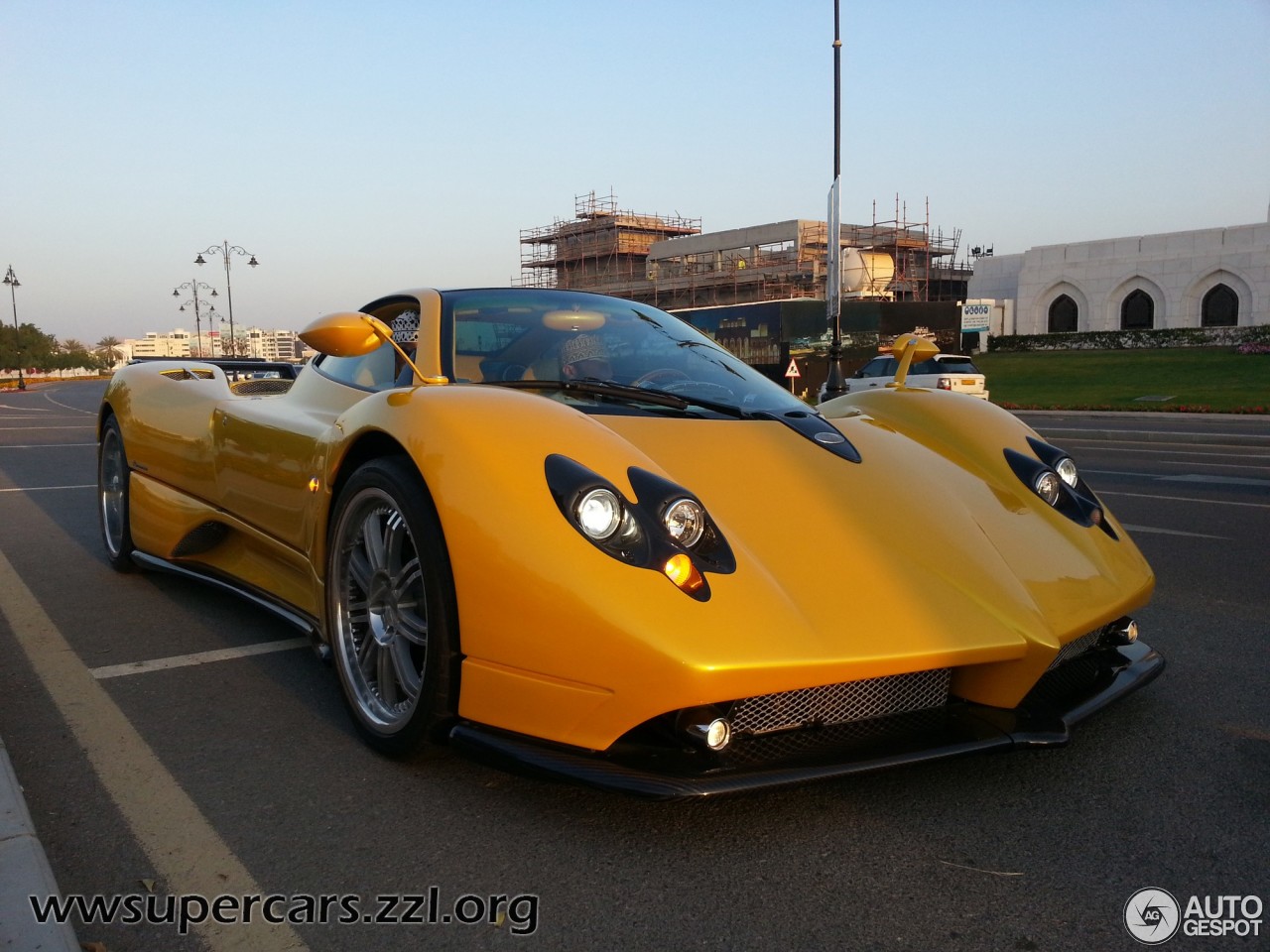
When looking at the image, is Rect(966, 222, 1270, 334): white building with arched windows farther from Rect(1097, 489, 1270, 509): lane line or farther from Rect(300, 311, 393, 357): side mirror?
Rect(300, 311, 393, 357): side mirror

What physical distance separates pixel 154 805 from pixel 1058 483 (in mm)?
2792

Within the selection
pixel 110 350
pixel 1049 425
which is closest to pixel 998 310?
pixel 1049 425

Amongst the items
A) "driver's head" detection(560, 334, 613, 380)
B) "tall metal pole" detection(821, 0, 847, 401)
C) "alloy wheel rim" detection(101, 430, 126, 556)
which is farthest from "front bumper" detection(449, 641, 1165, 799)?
"tall metal pole" detection(821, 0, 847, 401)

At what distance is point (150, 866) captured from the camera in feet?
7.34

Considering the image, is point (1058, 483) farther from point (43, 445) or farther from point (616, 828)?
point (43, 445)

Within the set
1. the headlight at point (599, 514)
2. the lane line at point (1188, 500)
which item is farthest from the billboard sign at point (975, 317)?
the headlight at point (599, 514)

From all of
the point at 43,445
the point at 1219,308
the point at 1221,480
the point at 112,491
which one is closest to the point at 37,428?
the point at 43,445

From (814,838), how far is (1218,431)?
638 inches

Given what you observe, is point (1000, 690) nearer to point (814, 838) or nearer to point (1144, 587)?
point (814, 838)

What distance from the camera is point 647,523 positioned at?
7.97ft

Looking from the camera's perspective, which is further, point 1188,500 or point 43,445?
point 43,445

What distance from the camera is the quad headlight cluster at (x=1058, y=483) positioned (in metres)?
3.25

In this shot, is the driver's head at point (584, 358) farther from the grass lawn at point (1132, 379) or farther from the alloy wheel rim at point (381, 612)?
the grass lawn at point (1132, 379)

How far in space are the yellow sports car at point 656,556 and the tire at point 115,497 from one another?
150 centimetres
